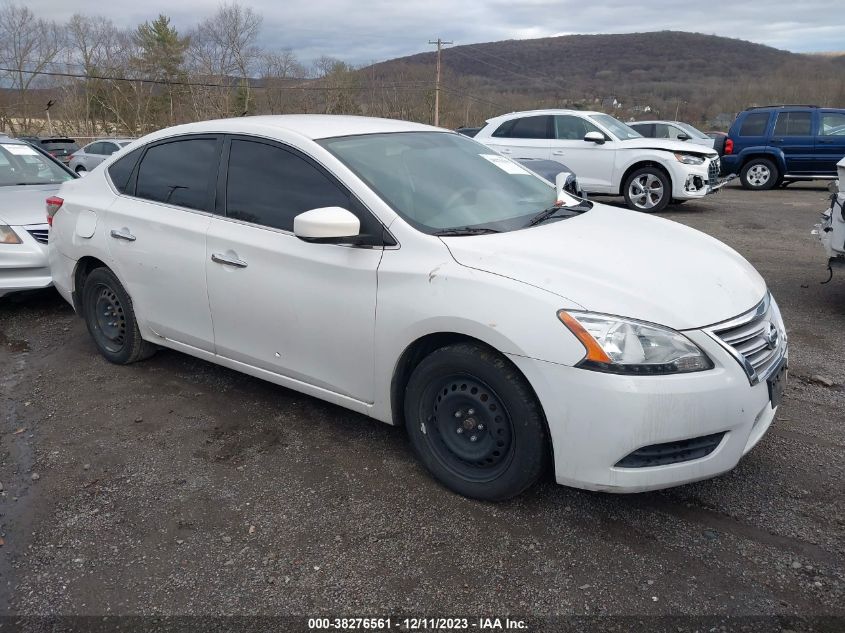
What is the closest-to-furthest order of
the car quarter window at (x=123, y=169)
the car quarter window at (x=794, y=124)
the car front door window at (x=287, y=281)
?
1. the car front door window at (x=287, y=281)
2. the car quarter window at (x=123, y=169)
3. the car quarter window at (x=794, y=124)

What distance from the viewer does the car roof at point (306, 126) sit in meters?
3.67

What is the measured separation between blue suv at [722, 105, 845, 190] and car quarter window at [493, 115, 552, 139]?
5797 mm

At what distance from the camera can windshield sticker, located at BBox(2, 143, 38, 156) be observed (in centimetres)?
728

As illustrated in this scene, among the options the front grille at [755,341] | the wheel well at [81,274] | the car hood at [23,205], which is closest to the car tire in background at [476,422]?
the front grille at [755,341]

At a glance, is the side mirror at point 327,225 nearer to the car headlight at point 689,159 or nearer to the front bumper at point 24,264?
the front bumper at point 24,264

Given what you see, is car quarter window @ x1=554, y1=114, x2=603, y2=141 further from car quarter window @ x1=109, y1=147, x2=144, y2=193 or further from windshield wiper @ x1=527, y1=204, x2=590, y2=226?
car quarter window @ x1=109, y1=147, x2=144, y2=193

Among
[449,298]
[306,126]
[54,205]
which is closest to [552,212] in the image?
[449,298]

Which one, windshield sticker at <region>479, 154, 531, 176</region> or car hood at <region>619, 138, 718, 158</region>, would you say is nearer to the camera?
windshield sticker at <region>479, 154, 531, 176</region>

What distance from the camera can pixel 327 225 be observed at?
2.97 m

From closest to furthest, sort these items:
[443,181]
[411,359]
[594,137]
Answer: [411,359], [443,181], [594,137]

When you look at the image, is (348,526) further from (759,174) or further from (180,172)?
(759,174)

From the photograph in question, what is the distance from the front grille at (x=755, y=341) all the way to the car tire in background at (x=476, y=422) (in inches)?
31.6

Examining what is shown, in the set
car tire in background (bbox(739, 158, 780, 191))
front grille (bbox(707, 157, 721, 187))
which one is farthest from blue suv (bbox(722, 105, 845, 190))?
front grille (bbox(707, 157, 721, 187))

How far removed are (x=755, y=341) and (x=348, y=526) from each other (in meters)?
1.89
